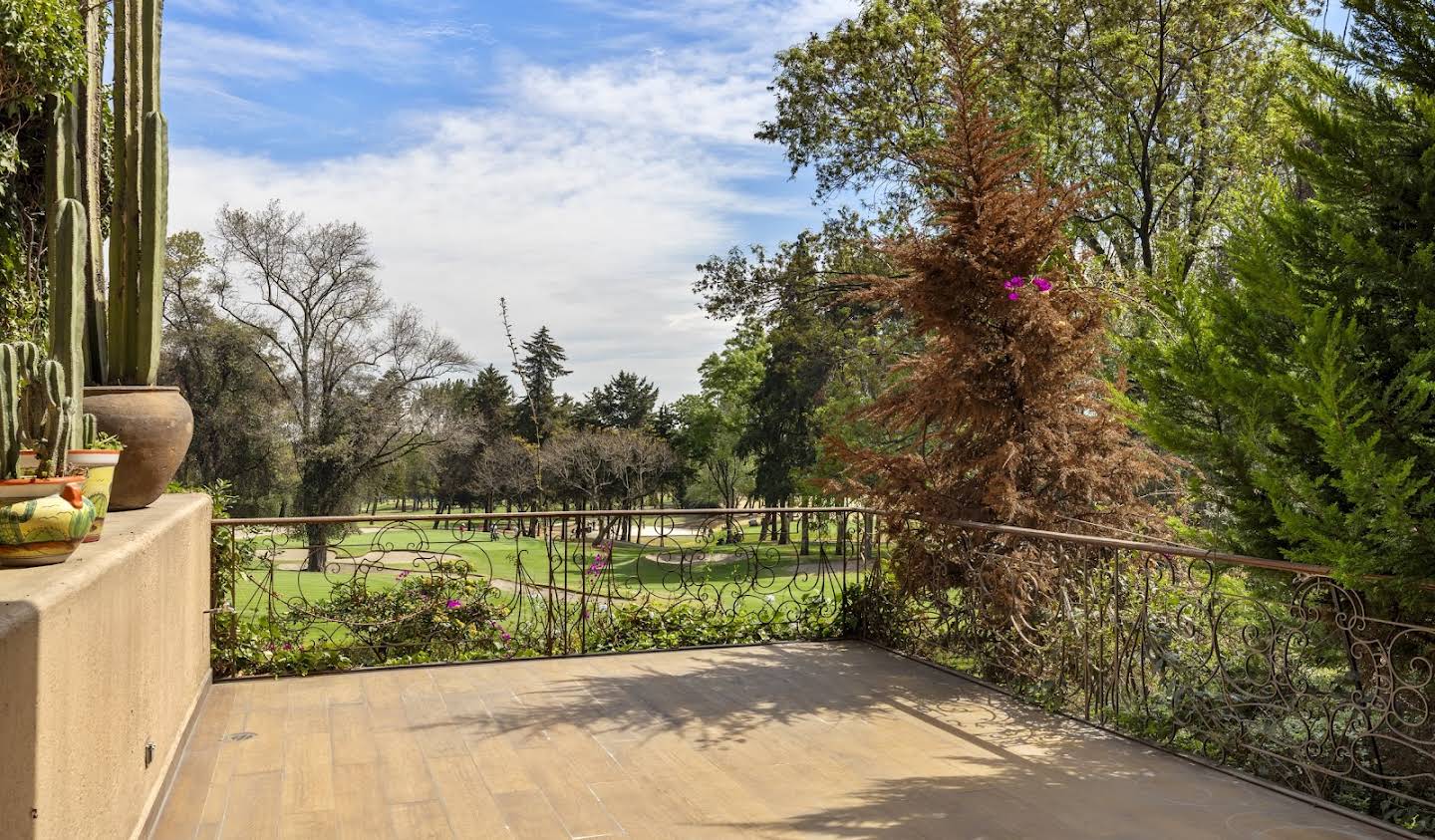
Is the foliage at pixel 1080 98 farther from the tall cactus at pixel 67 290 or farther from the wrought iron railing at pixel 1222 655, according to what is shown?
the tall cactus at pixel 67 290

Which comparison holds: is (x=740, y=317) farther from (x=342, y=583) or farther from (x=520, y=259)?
(x=342, y=583)

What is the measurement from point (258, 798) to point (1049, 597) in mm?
4067

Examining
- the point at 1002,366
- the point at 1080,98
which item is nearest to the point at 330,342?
the point at 1080,98

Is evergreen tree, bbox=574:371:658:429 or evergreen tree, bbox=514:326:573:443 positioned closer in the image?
evergreen tree, bbox=514:326:573:443

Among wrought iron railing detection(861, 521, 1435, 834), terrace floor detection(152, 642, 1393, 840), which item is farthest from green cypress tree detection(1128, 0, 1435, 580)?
terrace floor detection(152, 642, 1393, 840)

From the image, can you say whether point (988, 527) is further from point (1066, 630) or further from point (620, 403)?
point (620, 403)

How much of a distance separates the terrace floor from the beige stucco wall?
45 cm

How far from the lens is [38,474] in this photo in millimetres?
2844

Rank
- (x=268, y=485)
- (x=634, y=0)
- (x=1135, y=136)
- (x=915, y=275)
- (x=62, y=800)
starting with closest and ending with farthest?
1. (x=62, y=800)
2. (x=915, y=275)
3. (x=634, y=0)
4. (x=1135, y=136)
5. (x=268, y=485)

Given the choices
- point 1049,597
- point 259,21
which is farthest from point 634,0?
point 1049,597

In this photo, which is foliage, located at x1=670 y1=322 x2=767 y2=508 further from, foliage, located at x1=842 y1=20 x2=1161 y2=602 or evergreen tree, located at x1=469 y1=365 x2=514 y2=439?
foliage, located at x1=842 y1=20 x2=1161 y2=602

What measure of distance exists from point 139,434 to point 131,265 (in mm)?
1016

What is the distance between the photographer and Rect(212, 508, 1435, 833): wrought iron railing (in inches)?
141

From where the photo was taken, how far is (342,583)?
7.25 metres
